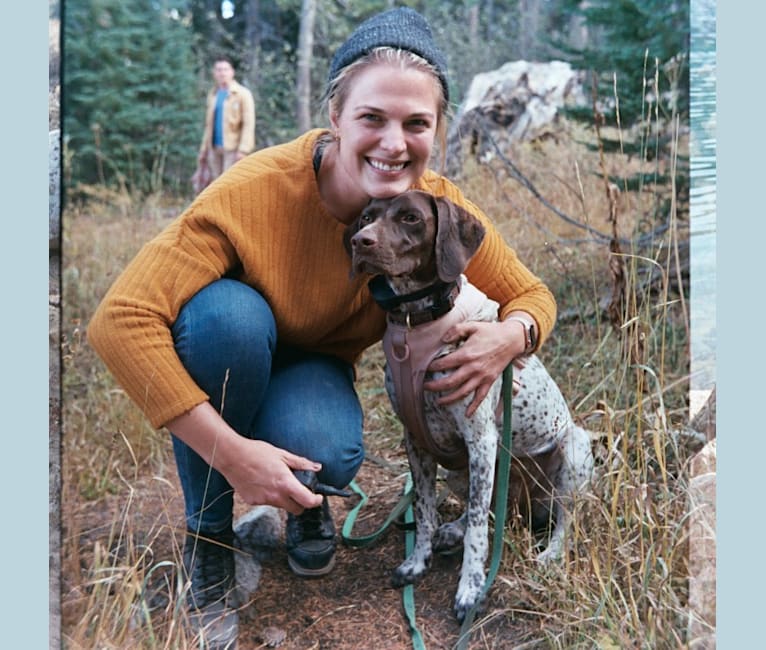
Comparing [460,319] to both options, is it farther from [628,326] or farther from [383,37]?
[383,37]

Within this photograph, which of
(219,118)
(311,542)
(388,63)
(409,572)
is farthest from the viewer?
(219,118)

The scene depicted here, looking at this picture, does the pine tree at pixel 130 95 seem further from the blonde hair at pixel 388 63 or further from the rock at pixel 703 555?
the rock at pixel 703 555

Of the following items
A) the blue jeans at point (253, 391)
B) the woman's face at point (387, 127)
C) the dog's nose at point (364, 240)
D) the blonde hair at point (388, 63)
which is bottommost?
the blue jeans at point (253, 391)

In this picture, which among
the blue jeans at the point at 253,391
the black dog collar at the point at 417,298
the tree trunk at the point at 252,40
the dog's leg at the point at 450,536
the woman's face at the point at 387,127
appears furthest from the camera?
the tree trunk at the point at 252,40

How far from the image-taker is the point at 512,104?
3.16 m

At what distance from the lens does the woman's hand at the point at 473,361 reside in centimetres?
268

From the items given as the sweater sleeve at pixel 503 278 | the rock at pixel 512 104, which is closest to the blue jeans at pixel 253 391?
the sweater sleeve at pixel 503 278

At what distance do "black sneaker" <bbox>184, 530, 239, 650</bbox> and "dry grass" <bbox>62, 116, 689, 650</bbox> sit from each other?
0.22 feet

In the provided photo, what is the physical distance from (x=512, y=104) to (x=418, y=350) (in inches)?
42.1

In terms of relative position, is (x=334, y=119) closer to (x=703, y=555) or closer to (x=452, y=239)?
(x=452, y=239)

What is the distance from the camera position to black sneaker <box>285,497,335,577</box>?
2.91 meters

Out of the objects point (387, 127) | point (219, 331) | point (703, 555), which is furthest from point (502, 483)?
point (387, 127)

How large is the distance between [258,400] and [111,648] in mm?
811

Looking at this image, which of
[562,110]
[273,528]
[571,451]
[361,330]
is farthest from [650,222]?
[273,528]
